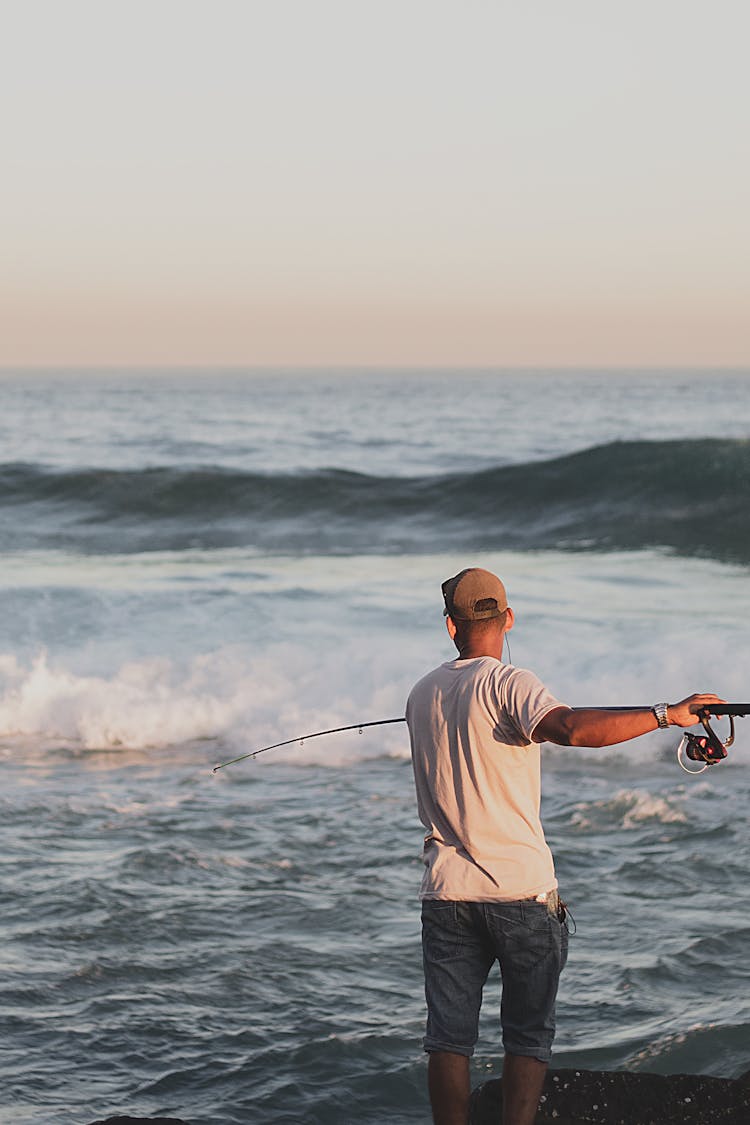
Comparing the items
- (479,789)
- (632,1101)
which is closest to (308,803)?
(632,1101)

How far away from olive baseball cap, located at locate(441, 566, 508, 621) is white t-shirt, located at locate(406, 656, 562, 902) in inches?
4.5

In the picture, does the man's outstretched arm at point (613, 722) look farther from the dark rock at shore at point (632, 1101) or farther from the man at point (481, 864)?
the dark rock at shore at point (632, 1101)

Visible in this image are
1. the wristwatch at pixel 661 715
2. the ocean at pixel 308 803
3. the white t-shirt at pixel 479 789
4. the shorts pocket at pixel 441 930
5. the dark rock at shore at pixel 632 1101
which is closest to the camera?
the wristwatch at pixel 661 715

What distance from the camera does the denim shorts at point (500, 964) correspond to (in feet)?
11.5

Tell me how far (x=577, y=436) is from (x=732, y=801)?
1407 inches

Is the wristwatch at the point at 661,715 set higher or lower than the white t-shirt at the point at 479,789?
higher

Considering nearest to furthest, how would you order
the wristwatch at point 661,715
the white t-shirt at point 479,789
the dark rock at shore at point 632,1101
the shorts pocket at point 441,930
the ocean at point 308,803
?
the wristwatch at point 661,715 < the white t-shirt at point 479,789 < the shorts pocket at point 441,930 < the dark rock at shore at point 632,1101 < the ocean at point 308,803

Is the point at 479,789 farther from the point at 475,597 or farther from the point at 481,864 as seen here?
the point at 475,597

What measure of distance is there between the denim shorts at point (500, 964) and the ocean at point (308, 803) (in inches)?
39.9

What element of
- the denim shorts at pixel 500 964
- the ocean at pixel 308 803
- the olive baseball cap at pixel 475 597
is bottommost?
the ocean at pixel 308 803

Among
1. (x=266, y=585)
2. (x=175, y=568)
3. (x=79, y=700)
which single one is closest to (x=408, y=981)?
(x=79, y=700)

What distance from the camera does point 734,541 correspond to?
802 inches

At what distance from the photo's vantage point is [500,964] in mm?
3549

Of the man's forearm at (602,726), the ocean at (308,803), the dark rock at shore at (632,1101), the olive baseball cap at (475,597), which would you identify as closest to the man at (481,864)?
the olive baseball cap at (475,597)
